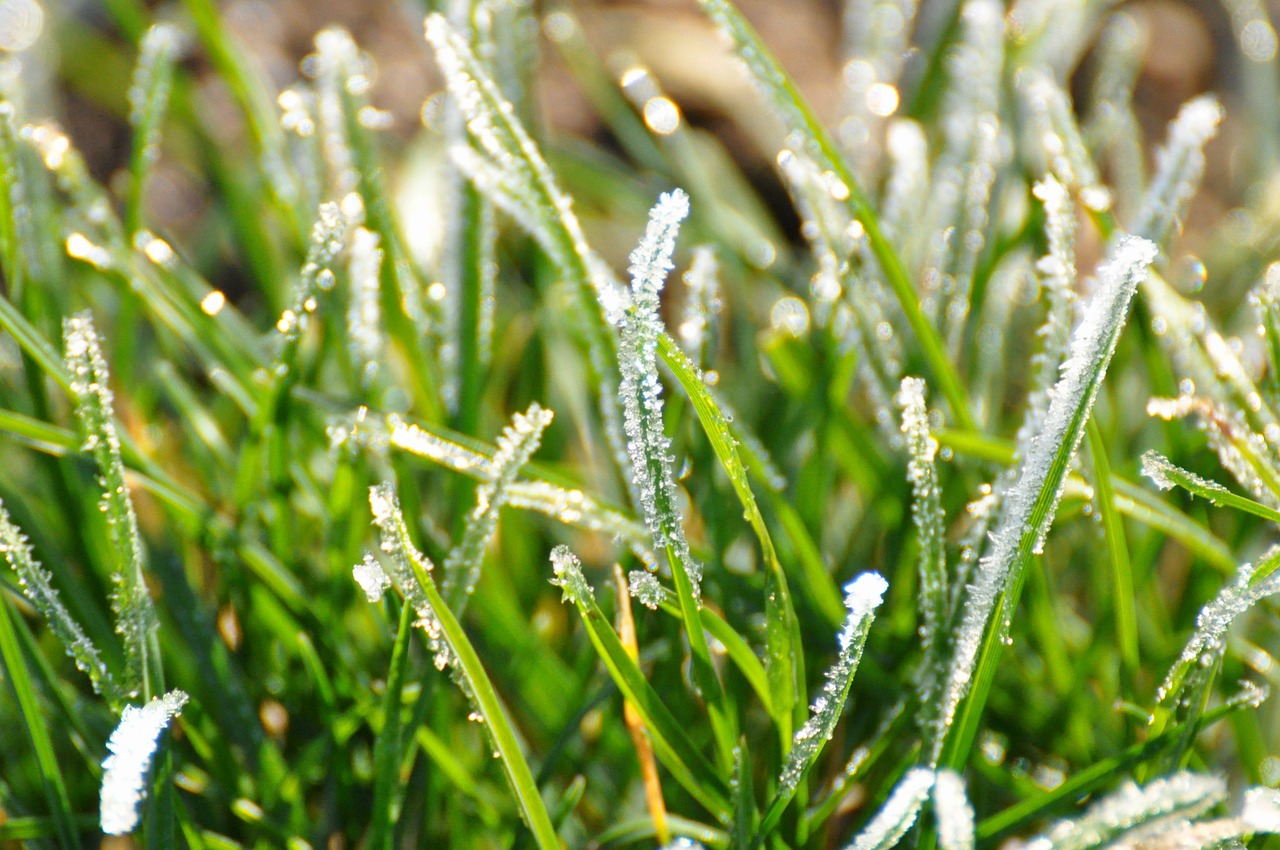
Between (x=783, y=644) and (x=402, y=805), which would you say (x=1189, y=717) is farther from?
(x=402, y=805)

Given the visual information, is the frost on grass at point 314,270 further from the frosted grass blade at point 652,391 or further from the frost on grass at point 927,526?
the frost on grass at point 927,526

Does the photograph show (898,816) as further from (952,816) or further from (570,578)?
(570,578)

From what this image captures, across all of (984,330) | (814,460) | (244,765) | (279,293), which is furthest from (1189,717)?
(279,293)

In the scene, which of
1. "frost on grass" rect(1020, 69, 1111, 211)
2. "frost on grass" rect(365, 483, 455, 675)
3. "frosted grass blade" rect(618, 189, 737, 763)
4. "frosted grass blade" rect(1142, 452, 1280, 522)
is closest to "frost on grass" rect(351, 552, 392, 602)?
"frost on grass" rect(365, 483, 455, 675)

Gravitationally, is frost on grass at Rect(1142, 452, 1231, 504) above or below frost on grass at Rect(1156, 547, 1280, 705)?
above

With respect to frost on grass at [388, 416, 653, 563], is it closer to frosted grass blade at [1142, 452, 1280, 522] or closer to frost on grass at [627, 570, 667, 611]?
frost on grass at [627, 570, 667, 611]

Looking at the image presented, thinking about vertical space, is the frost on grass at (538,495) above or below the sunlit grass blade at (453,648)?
above

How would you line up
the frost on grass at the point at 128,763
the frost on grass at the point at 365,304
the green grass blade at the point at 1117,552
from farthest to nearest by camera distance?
the frost on grass at the point at 365,304 < the green grass blade at the point at 1117,552 < the frost on grass at the point at 128,763

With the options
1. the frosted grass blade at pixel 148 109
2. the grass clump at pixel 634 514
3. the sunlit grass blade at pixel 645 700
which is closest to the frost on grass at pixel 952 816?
the grass clump at pixel 634 514
